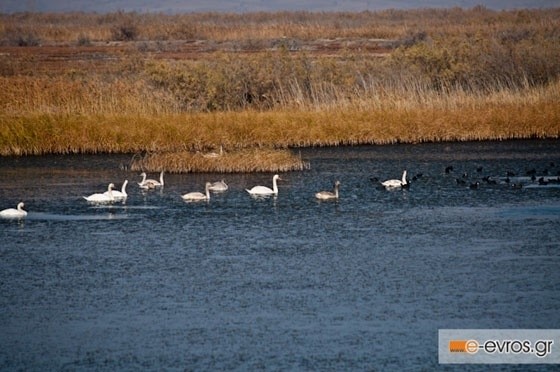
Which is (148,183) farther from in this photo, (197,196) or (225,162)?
(225,162)

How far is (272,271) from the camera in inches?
741

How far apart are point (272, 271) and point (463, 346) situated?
4785mm

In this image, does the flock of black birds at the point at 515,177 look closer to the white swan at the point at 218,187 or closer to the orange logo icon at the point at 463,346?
the white swan at the point at 218,187

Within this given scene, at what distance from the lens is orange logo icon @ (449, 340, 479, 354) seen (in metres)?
14.5

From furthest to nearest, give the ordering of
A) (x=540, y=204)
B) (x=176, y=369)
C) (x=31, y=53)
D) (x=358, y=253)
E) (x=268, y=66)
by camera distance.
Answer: (x=31, y=53), (x=268, y=66), (x=540, y=204), (x=358, y=253), (x=176, y=369)

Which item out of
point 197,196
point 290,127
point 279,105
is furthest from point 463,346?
point 279,105

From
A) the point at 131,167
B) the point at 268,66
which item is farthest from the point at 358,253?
the point at 268,66

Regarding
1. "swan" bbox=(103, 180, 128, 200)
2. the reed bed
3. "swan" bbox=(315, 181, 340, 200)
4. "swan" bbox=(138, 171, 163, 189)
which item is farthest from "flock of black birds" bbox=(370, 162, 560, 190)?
"swan" bbox=(103, 180, 128, 200)

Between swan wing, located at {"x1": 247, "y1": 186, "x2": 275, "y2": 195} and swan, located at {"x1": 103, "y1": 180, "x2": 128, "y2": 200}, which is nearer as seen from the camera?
swan, located at {"x1": 103, "y1": 180, "x2": 128, "y2": 200}

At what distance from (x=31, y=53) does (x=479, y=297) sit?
187 ft

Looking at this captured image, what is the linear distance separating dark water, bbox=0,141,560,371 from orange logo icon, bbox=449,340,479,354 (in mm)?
277

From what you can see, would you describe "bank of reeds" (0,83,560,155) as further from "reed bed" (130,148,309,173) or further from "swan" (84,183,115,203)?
"swan" (84,183,115,203)

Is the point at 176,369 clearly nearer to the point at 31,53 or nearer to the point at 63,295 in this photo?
the point at 63,295

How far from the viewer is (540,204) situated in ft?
80.8
